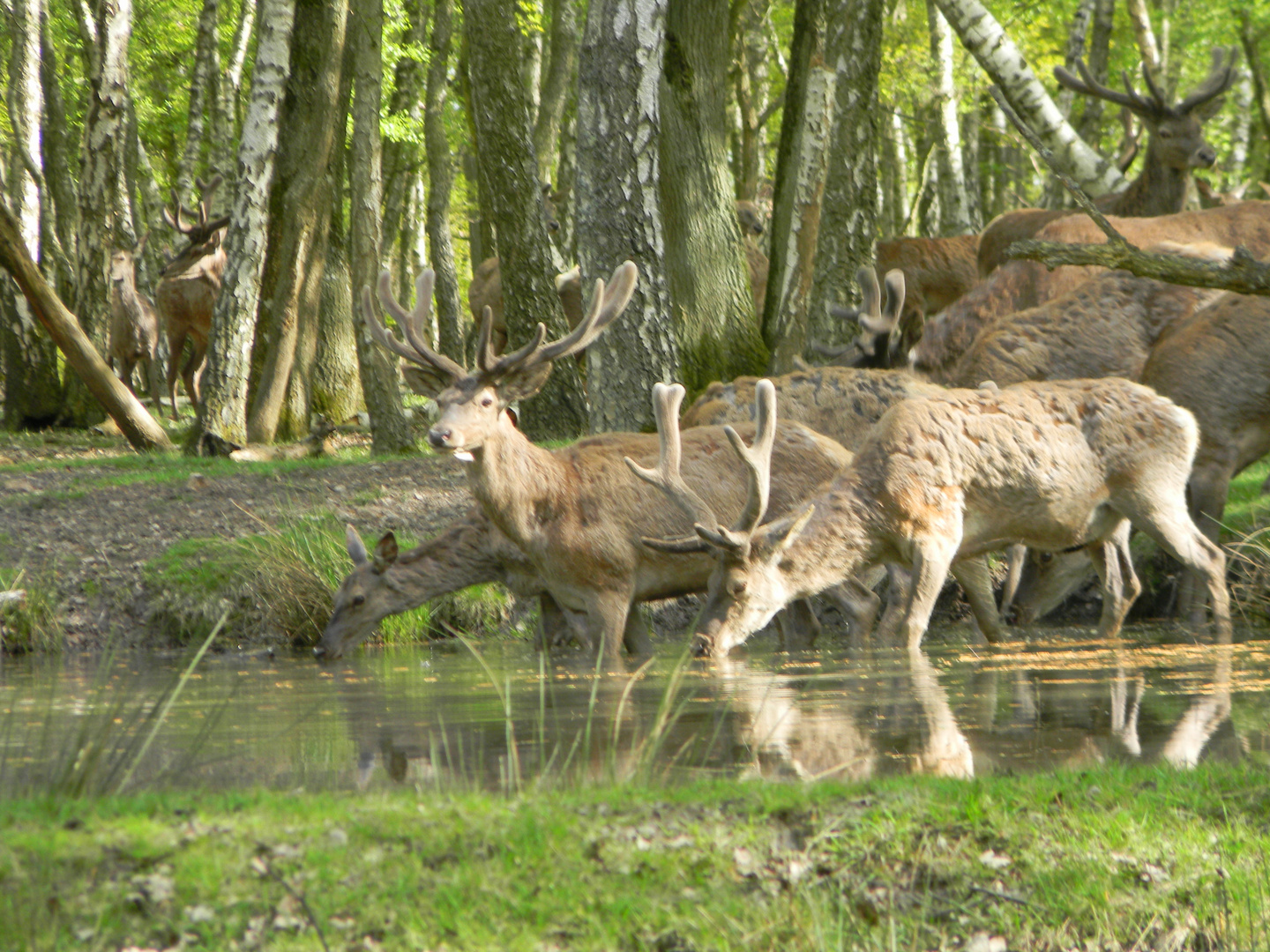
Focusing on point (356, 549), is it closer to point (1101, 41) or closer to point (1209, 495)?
point (1209, 495)

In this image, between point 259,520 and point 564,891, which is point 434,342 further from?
point 564,891

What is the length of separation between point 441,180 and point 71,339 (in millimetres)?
10944

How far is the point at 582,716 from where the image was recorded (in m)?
5.89

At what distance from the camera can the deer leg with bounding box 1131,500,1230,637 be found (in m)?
8.78

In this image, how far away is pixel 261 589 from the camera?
10094mm

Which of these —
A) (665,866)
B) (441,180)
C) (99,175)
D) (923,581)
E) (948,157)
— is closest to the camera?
(665,866)

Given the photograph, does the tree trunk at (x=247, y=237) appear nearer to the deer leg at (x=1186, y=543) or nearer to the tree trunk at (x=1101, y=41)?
the deer leg at (x=1186, y=543)

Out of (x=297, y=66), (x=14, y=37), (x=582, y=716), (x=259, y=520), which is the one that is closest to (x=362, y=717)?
(x=582, y=716)

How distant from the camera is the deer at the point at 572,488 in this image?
8.70 m

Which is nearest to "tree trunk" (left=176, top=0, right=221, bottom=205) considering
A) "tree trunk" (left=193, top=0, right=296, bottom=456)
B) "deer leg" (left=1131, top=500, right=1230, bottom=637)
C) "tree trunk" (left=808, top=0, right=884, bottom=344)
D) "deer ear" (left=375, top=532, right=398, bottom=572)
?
"tree trunk" (left=193, top=0, right=296, bottom=456)

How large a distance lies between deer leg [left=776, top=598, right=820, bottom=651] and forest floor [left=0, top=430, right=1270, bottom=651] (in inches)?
47.1

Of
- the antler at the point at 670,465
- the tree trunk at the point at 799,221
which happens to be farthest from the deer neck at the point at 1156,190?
the antler at the point at 670,465

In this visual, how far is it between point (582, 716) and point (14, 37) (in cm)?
1818

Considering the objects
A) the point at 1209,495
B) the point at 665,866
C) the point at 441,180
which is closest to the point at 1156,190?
the point at 1209,495
